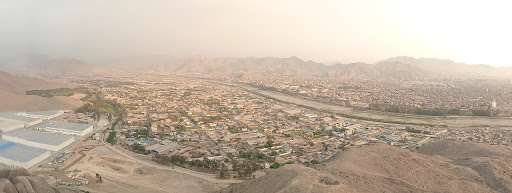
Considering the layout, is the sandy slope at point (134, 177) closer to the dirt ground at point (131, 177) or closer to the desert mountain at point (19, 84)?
the dirt ground at point (131, 177)

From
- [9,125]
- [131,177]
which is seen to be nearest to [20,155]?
[131,177]

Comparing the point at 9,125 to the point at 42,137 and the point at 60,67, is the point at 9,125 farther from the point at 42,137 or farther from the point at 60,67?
the point at 60,67

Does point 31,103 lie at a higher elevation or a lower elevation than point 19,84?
lower

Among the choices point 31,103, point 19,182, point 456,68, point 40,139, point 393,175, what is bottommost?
point 40,139

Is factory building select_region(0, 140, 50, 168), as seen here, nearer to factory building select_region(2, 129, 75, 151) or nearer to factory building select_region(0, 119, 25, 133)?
factory building select_region(2, 129, 75, 151)

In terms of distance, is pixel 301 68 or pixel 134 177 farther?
pixel 301 68

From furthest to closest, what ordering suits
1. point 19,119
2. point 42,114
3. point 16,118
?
point 42,114 → point 16,118 → point 19,119

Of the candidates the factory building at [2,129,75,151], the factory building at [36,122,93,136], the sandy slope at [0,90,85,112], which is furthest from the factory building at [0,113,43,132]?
the factory building at [2,129,75,151]
